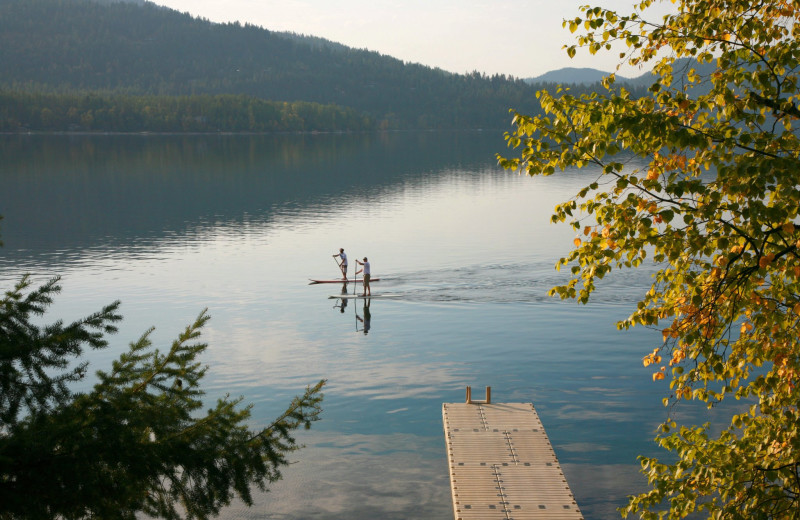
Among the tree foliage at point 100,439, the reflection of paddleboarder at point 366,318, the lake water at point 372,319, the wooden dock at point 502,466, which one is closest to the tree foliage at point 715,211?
the tree foliage at point 100,439

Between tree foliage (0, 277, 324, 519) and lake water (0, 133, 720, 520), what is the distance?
420 inches

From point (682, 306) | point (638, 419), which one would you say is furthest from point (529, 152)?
point (638, 419)

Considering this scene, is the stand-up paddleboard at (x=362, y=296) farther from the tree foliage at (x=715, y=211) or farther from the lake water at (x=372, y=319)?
the tree foliage at (x=715, y=211)

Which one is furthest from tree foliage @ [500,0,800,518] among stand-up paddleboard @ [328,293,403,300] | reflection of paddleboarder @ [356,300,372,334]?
stand-up paddleboard @ [328,293,403,300]

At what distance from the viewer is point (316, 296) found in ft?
161

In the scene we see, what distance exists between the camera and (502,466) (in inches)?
Result: 837

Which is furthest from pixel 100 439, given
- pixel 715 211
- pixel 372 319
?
pixel 372 319

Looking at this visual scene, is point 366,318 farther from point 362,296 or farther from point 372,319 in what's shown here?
point 362,296

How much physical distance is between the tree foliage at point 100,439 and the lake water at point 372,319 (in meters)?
10.7

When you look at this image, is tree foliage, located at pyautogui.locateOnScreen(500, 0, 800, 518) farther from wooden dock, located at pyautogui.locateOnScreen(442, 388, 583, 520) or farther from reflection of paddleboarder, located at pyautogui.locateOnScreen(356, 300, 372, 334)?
reflection of paddleboarder, located at pyautogui.locateOnScreen(356, 300, 372, 334)

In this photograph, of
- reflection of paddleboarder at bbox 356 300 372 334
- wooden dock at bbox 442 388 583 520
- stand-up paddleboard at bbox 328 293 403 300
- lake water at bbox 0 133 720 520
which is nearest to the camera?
wooden dock at bbox 442 388 583 520

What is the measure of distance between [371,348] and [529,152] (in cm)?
2717

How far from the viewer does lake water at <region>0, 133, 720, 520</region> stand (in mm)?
24500

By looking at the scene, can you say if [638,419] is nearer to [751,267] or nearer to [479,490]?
[479,490]
